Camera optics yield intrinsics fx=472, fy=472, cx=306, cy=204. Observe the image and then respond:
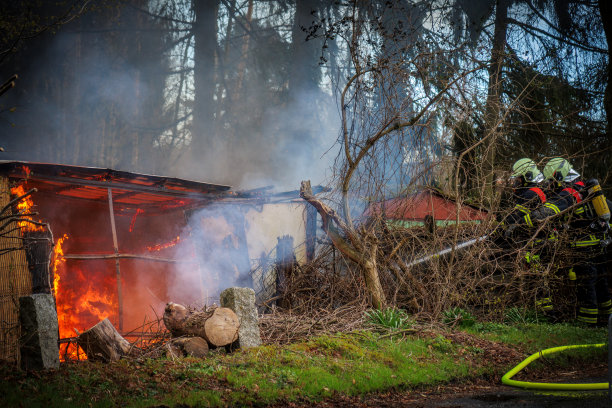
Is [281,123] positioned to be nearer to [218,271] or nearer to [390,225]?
[218,271]

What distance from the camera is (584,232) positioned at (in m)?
8.68

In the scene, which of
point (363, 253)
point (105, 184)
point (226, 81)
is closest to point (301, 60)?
point (226, 81)

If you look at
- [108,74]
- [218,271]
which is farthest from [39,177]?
[108,74]

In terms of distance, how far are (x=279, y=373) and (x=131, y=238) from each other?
31.3 ft

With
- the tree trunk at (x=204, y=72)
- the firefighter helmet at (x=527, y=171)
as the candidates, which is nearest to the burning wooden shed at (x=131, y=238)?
the firefighter helmet at (x=527, y=171)

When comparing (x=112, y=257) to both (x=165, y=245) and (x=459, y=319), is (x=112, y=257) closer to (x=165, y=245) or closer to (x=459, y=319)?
(x=165, y=245)

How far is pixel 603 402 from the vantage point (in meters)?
4.44

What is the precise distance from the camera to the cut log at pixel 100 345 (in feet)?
20.0

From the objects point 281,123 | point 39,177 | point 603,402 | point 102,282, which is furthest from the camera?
point 281,123

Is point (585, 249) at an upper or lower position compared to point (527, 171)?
lower

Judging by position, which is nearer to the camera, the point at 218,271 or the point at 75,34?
the point at 218,271

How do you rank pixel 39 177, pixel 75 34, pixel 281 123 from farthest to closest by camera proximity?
pixel 281 123 → pixel 75 34 → pixel 39 177

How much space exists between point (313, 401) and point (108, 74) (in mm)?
19507

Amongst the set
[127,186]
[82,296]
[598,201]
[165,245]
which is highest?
[127,186]
